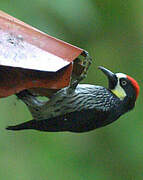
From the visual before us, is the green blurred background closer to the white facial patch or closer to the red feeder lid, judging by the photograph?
the white facial patch

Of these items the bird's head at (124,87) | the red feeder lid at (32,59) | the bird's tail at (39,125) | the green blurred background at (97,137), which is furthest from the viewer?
the green blurred background at (97,137)

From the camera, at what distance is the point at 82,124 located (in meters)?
2.82

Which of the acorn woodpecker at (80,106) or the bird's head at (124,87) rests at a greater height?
the bird's head at (124,87)

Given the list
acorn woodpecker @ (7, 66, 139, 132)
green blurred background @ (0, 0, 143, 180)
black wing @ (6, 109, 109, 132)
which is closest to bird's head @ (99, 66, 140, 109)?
acorn woodpecker @ (7, 66, 139, 132)

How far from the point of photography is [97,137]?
17.6 ft

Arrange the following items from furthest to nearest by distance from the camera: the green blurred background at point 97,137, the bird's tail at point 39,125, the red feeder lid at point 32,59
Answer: the green blurred background at point 97,137
the bird's tail at point 39,125
the red feeder lid at point 32,59

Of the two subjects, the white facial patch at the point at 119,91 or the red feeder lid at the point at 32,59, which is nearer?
the red feeder lid at the point at 32,59

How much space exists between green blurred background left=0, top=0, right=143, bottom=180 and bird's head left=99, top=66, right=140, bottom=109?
1.96 metres

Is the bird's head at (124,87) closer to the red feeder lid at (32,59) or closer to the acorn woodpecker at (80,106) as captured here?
the acorn woodpecker at (80,106)

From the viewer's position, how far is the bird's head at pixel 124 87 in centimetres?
294

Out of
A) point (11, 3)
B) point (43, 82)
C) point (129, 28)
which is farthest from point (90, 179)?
point (43, 82)

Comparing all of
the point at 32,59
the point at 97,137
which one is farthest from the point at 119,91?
the point at 97,137

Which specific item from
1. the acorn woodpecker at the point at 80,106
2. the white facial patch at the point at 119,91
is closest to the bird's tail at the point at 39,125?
the acorn woodpecker at the point at 80,106

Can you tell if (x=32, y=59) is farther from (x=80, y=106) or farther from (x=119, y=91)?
(x=119, y=91)
